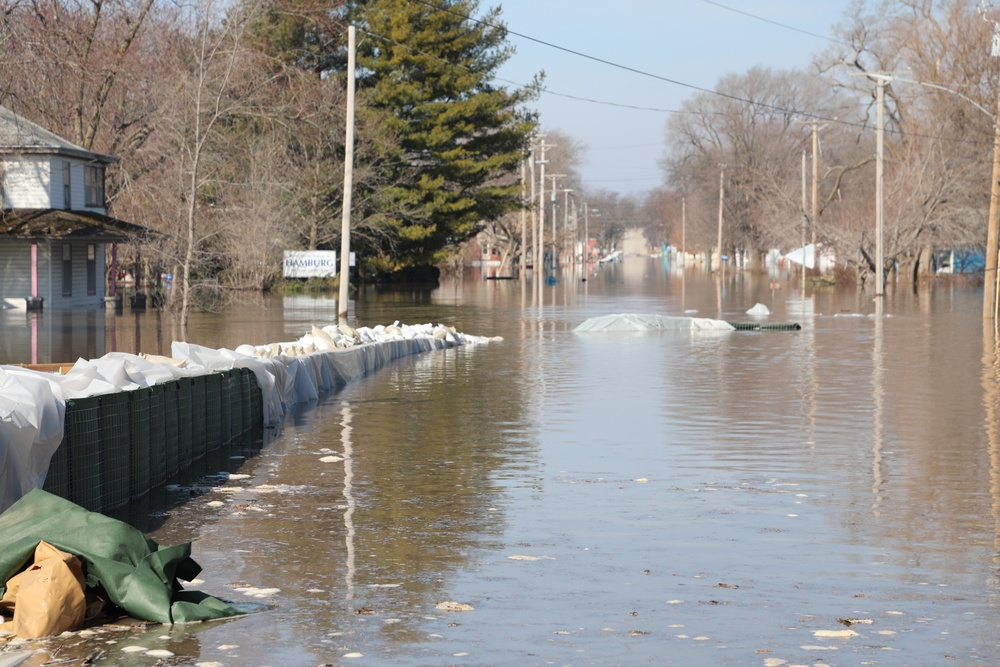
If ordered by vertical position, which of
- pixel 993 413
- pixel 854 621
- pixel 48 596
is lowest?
pixel 854 621

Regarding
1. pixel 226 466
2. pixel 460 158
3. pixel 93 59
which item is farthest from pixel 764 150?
pixel 226 466

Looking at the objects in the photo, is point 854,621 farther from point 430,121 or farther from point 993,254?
point 430,121

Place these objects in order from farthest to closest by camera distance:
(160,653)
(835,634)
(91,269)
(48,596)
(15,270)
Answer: (91,269) < (15,270) < (835,634) < (48,596) < (160,653)

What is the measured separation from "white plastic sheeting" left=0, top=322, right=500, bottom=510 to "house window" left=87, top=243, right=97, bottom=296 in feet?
88.9

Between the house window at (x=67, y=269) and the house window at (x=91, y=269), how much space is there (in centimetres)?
174

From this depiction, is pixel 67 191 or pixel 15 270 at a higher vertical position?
pixel 67 191

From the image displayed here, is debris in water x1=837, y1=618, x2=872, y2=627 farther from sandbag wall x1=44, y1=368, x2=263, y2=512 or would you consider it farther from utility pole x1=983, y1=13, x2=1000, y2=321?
utility pole x1=983, y1=13, x2=1000, y2=321

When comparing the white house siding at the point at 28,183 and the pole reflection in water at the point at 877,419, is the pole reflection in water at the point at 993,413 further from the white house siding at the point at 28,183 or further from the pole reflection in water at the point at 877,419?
the white house siding at the point at 28,183

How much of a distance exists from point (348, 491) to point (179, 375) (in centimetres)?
249

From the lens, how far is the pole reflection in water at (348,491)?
934cm

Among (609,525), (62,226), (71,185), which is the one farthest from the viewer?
(71,185)

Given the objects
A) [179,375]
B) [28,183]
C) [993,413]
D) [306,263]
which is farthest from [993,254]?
[179,375]

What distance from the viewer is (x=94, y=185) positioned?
2156 inches

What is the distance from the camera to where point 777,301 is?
61656 mm
